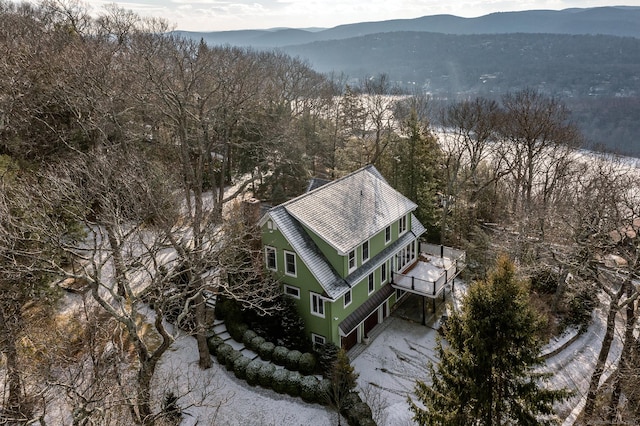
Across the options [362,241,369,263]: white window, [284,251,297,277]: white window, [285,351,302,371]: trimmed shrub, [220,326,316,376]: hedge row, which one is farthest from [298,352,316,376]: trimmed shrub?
[362,241,369,263]: white window

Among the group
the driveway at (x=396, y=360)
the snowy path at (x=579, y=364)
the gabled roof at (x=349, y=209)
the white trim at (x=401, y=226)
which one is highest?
the gabled roof at (x=349, y=209)

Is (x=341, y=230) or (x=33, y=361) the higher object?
(x=341, y=230)

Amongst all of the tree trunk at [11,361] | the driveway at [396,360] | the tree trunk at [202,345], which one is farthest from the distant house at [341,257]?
the tree trunk at [11,361]

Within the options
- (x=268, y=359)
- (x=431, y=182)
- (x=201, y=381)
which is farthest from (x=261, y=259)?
(x=431, y=182)

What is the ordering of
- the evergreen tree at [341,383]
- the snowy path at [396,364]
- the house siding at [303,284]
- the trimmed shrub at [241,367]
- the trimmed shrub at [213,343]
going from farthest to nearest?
the house siding at [303,284]
the trimmed shrub at [213,343]
the trimmed shrub at [241,367]
the snowy path at [396,364]
the evergreen tree at [341,383]

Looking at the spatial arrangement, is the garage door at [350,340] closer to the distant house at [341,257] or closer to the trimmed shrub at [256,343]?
the distant house at [341,257]

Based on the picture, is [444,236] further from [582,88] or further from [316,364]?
[582,88]
